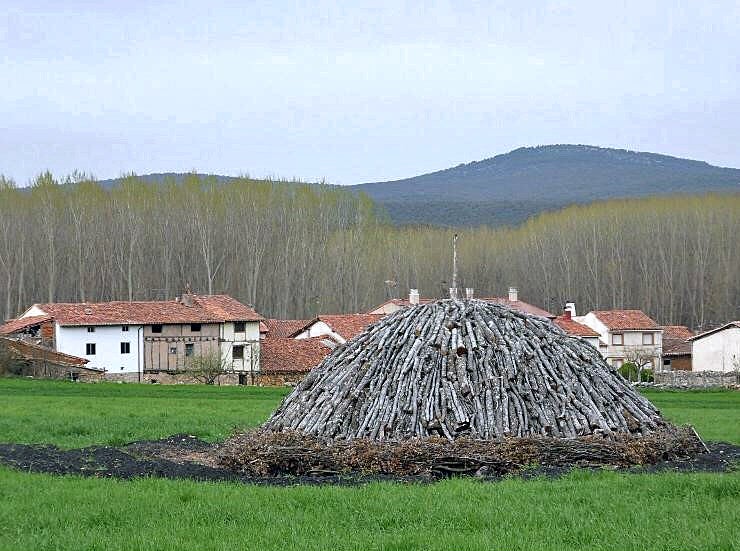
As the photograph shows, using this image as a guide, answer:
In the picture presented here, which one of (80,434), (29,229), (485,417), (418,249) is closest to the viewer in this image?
(485,417)

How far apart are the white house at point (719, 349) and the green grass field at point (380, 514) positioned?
194 feet

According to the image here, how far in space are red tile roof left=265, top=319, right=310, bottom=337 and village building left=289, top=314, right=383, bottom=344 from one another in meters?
2.89

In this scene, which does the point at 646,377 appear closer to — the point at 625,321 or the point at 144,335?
the point at 625,321

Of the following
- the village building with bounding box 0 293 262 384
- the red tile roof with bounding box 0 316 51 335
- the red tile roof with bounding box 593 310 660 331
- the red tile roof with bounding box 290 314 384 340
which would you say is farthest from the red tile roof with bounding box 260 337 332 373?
the red tile roof with bounding box 593 310 660 331

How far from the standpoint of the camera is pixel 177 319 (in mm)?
63875

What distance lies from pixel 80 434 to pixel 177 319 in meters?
40.7

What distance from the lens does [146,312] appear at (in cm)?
6406

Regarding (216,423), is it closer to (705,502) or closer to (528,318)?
(528,318)

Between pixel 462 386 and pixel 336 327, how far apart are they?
5159cm

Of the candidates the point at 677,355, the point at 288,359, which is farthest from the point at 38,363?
the point at 677,355

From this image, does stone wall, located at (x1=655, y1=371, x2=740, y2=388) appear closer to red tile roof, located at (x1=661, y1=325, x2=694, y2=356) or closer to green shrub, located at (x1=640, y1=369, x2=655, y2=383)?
green shrub, located at (x1=640, y1=369, x2=655, y2=383)

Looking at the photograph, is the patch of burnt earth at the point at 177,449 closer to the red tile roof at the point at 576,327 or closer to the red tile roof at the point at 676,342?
the red tile roof at the point at 576,327

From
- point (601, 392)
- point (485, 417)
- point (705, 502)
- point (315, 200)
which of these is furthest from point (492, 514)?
point (315, 200)

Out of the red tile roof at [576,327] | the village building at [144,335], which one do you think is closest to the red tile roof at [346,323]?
the village building at [144,335]
